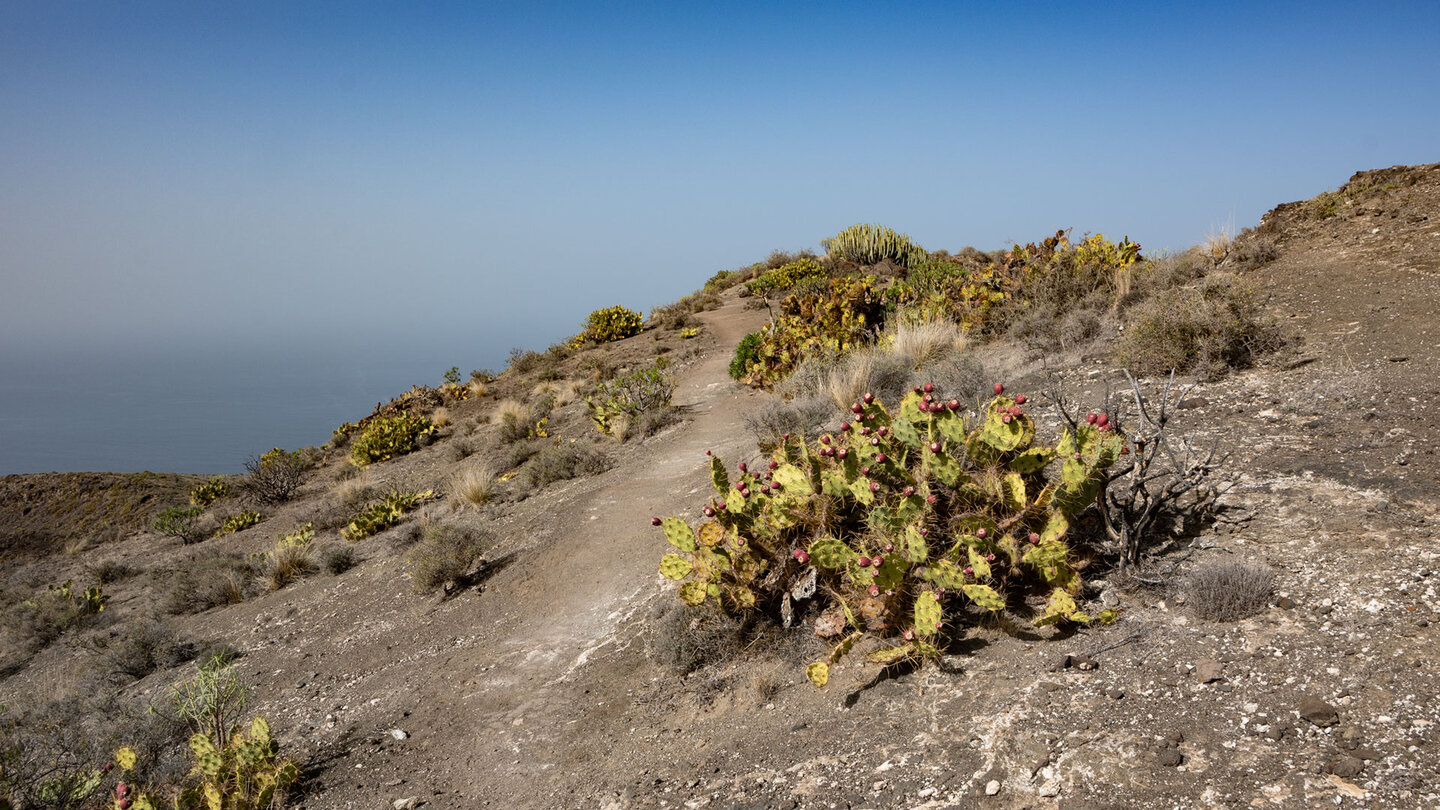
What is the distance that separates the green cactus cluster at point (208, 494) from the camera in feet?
55.3

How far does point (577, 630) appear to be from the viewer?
6.20m

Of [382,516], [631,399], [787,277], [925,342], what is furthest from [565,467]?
[787,277]

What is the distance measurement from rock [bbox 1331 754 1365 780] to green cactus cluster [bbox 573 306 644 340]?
776 inches

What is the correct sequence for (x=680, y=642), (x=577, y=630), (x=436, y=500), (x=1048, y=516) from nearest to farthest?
(x=1048, y=516) → (x=680, y=642) → (x=577, y=630) → (x=436, y=500)

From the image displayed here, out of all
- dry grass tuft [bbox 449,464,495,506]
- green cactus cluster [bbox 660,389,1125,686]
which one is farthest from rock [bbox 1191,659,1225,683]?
dry grass tuft [bbox 449,464,495,506]

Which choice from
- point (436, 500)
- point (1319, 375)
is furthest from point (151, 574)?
point (1319, 375)

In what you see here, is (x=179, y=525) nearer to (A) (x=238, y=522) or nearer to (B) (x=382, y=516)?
(A) (x=238, y=522)

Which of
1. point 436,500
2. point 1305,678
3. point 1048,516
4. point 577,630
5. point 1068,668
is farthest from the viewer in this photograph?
point 436,500

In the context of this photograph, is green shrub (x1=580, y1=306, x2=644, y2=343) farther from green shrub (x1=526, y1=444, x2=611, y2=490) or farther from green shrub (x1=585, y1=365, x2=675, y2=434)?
green shrub (x1=526, y1=444, x2=611, y2=490)

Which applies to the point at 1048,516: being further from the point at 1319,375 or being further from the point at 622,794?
the point at 1319,375

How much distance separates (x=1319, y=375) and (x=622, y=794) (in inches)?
277

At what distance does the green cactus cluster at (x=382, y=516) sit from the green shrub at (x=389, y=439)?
5118mm

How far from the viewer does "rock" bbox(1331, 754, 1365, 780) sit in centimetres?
267

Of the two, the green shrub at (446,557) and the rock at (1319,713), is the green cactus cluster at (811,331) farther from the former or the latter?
the rock at (1319,713)
